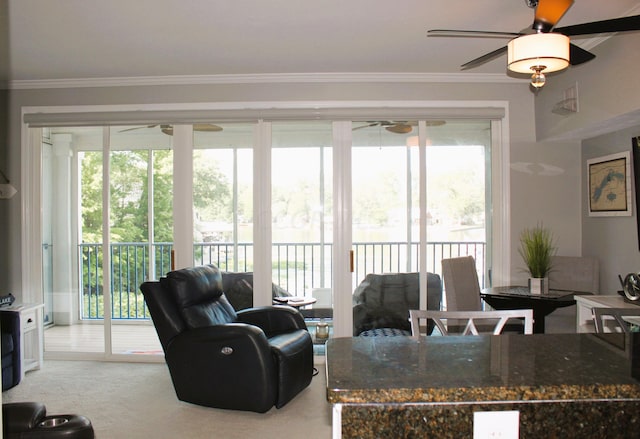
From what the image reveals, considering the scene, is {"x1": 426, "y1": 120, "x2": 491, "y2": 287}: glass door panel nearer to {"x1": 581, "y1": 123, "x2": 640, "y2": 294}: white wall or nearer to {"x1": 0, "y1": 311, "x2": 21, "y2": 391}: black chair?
{"x1": 581, "y1": 123, "x2": 640, "y2": 294}: white wall

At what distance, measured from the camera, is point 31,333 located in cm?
401

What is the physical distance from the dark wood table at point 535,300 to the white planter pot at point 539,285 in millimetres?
39

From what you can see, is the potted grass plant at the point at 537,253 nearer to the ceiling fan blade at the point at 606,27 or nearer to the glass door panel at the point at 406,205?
the glass door panel at the point at 406,205

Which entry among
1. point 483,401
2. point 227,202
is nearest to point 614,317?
point 483,401

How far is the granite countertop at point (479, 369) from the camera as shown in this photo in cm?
92

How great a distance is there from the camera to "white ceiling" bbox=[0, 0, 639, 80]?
280 centimetres

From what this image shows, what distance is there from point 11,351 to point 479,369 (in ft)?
12.3

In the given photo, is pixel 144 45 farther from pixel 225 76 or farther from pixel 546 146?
Answer: pixel 546 146

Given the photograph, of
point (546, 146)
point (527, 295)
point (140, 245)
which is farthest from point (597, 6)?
point (140, 245)

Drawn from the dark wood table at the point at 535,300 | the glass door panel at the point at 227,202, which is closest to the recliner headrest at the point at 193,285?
the glass door panel at the point at 227,202

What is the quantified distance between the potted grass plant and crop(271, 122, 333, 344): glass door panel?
5.48 ft

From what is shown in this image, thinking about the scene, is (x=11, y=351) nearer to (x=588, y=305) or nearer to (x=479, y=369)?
(x=479, y=369)

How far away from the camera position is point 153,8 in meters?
2.82

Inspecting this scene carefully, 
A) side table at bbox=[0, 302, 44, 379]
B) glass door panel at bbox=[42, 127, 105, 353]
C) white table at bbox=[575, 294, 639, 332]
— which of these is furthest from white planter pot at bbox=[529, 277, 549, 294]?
side table at bbox=[0, 302, 44, 379]
